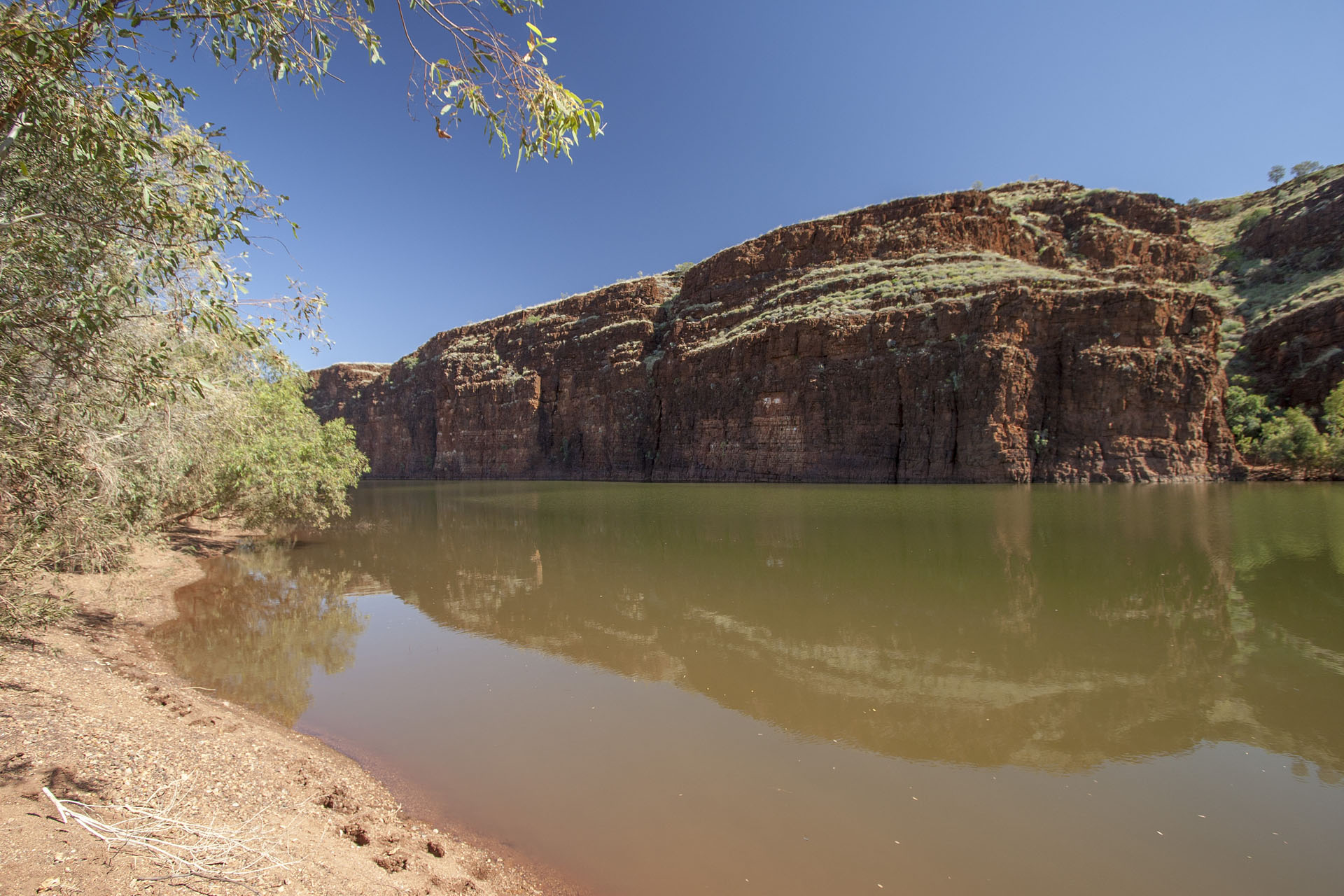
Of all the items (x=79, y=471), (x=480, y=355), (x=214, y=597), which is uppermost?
(x=480, y=355)

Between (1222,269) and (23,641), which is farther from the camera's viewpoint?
(1222,269)

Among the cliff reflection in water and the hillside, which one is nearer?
the cliff reflection in water

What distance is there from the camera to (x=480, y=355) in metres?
66.2

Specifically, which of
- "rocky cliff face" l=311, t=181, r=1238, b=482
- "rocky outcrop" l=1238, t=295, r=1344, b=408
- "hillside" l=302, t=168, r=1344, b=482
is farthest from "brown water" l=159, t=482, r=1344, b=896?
"rocky outcrop" l=1238, t=295, r=1344, b=408

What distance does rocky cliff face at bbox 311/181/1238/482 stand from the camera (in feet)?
106

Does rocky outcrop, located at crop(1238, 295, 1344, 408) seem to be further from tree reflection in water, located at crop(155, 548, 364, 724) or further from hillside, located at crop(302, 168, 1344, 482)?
tree reflection in water, located at crop(155, 548, 364, 724)

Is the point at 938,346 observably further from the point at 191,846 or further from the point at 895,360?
the point at 191,846

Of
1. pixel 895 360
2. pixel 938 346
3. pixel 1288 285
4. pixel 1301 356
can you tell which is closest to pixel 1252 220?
pixel 1288 285

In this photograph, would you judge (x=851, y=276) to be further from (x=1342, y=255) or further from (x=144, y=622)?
(x=144, y=622)

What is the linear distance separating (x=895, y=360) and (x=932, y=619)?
1238 inches

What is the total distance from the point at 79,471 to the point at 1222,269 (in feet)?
221

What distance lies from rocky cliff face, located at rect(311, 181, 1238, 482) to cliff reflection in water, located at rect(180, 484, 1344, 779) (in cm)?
1577

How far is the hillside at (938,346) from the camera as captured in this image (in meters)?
32.5

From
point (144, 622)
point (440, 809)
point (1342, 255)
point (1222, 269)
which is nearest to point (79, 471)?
point (144, 622)
